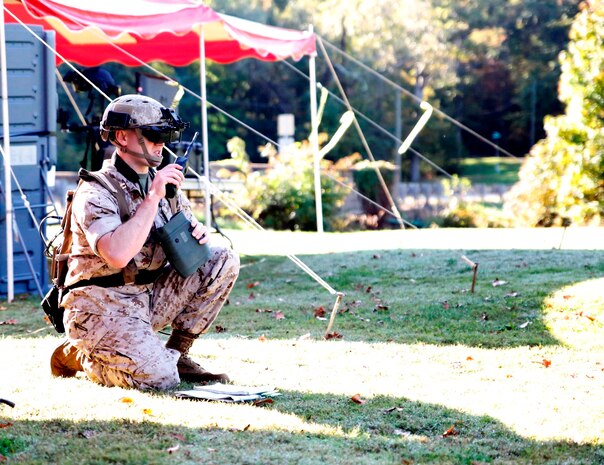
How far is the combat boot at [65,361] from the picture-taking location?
16.1 feet

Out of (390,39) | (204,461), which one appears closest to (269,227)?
(204,461)

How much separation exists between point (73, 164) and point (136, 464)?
92.3 feet

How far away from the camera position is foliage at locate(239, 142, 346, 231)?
50.4ft

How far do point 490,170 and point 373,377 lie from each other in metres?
40.6

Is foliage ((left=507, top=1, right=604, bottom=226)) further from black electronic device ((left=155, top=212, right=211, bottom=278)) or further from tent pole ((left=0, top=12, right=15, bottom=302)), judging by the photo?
black electronic device ((left=155, top=212, right=211, bottom=278))

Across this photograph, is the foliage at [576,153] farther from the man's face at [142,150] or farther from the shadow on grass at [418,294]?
the man's face at [142,150]

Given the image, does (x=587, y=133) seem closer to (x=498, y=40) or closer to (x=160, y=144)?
(x=160, y=144)

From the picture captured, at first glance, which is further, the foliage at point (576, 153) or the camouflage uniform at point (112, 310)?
the foliage at point (576, 153)

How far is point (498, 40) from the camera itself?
42906 mm

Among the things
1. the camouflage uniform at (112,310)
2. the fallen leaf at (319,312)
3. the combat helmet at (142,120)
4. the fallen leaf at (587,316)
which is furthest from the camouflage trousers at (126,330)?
the fallen leaf at (587,316)

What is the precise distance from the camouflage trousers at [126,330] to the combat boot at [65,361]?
91 millimetres

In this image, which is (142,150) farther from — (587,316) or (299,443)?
(587,316)

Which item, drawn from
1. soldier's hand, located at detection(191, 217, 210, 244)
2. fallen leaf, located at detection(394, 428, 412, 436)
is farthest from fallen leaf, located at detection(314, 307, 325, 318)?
fallen leaf, located at detection(394, 428, 412, 436)

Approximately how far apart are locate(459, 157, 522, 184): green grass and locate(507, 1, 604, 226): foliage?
25299mm
